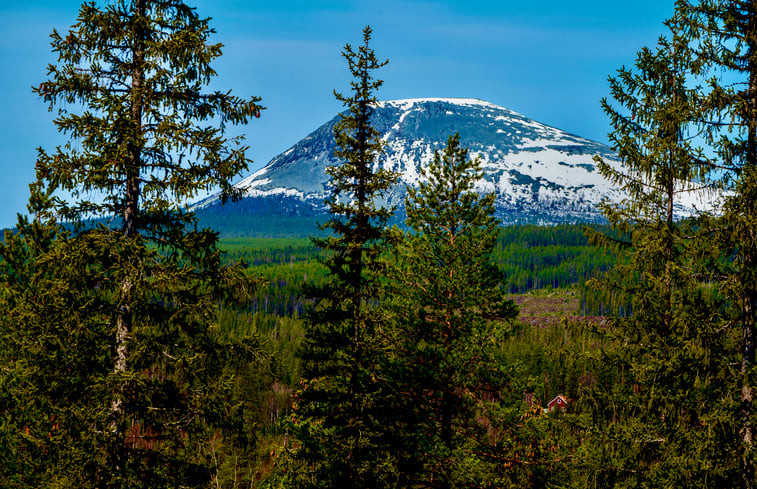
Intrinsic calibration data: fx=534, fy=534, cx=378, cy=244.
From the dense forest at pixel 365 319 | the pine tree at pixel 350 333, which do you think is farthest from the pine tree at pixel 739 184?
the pine tree at pixel 350 333

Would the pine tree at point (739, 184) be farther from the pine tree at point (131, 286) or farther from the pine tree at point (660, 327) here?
the pine tree at point (131, 286)

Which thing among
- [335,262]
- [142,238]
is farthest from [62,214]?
[335,262]

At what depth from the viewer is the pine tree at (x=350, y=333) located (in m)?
12.8

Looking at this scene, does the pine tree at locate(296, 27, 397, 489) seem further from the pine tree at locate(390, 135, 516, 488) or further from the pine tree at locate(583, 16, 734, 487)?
the pine tree at locate(583, 16, 734, 487)

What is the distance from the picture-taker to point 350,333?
13.6 m

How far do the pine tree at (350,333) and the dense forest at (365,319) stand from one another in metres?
0.06

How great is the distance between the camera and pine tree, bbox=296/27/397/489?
12820 mm

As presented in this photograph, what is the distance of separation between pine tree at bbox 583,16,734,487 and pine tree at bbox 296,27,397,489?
16.9 ft

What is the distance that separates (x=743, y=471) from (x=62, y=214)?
491 inches

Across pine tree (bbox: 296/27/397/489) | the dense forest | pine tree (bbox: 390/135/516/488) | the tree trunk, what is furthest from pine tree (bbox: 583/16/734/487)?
the tree trunk

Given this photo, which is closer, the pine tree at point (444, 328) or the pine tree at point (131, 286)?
the pine tree at point (131, 286)

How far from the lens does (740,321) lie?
10.0 m

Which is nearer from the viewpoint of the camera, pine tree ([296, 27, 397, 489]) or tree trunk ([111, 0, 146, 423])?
tree trunk ([111, 0, 146, 423])

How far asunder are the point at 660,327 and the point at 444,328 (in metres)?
4.95
